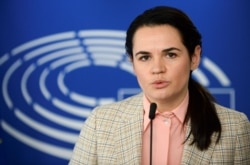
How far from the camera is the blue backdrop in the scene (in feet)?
6.30

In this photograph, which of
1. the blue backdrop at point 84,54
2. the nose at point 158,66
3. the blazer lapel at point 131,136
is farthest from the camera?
the blue backdrop at point 84,54

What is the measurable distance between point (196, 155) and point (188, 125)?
0.10 metres

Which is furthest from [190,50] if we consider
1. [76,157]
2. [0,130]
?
[0,130]

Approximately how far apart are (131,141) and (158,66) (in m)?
0.29

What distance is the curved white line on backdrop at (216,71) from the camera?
193cm

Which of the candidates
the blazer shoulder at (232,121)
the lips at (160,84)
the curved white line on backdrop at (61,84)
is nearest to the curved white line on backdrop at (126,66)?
the curved white line on backdrop at (61,84)

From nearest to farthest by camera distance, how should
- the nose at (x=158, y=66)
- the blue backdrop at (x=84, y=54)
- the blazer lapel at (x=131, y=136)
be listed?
1. the nose at (x=158, y=66)
2. the blazer lapel at (x=131, y=136)
3. the blue backdrop at (x=84, y=54)

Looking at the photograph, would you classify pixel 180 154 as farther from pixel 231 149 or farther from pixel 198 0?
pixel 198 0

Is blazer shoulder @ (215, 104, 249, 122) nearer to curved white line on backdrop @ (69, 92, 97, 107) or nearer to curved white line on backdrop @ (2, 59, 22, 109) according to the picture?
curved white line on backdrop @ (69, 92, 97, 107)

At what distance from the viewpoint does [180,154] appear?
1196 mm

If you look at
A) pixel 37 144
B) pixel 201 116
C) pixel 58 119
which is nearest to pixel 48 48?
pixel 58 119

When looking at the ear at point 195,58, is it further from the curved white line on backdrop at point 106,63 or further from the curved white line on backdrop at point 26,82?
the curved white line on backdrop at point 26,82

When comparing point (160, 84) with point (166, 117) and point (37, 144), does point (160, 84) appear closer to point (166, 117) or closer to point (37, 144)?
point (166, 117)

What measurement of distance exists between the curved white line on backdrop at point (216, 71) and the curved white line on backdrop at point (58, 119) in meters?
0.74
